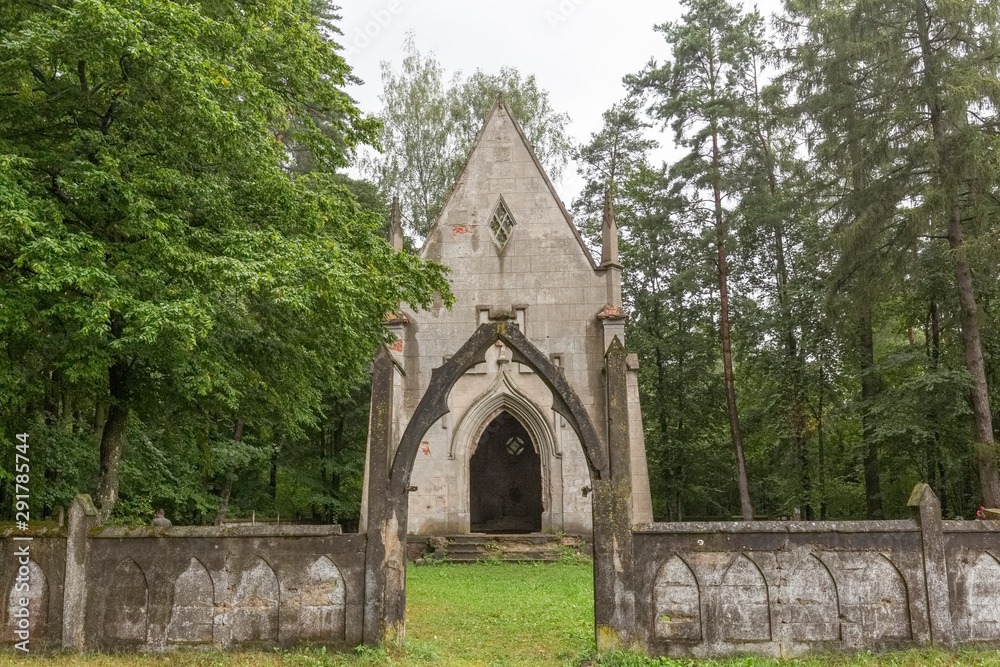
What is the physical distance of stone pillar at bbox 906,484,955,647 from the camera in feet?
23.0

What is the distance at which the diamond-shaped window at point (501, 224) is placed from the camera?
679 inches

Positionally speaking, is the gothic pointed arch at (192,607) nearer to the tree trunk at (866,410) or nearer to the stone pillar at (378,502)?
the stone pillar at (378,502)

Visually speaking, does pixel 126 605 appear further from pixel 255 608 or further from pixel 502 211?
pixel 502 211

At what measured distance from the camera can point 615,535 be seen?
712cm

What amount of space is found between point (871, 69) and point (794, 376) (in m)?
9.91

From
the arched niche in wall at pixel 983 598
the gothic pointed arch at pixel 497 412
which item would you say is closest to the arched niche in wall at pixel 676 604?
the arched niche in wall at pixel 983 598

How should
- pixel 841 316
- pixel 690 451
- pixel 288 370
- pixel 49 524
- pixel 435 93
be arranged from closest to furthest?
pixel 49 524, pixel 288 370, pixel 841 316, pixel 690 451, pixel 435 93

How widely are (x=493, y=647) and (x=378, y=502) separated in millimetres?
2041

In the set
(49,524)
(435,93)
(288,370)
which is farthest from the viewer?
(435,93)

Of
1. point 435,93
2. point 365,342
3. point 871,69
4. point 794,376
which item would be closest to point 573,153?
point 435,93

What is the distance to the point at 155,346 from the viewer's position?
28.3ft

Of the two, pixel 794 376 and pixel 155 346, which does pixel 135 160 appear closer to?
pixel 155 346

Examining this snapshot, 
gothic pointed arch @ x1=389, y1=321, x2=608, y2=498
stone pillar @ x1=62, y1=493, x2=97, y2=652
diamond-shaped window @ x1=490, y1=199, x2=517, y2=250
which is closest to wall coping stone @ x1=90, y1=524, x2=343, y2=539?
stone pillar @ x1=62, y1=493, x2=97, y2=652

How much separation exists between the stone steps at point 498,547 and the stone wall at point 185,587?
28.5 ft
